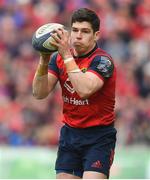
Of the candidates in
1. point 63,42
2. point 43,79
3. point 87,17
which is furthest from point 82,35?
point 43,79

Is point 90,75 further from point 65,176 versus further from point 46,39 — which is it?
point 65,176

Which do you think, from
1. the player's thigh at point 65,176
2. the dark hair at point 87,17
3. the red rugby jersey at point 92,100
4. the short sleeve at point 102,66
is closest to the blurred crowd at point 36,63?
the player's thigh at point 65,176

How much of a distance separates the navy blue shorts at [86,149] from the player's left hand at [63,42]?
84cm

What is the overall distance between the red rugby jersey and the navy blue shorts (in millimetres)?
85

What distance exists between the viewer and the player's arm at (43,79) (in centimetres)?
820

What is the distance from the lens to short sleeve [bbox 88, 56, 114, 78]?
8008mm

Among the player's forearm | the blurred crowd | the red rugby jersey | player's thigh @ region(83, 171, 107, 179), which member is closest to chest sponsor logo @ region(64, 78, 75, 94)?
the red rugby jersey

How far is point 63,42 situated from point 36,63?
26.9ft

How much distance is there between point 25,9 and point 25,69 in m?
1.84

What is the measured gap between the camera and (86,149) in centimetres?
823

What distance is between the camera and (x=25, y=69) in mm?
15773

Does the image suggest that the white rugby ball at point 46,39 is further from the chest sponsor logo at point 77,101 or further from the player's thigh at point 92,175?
the player's thigh at point 92,175

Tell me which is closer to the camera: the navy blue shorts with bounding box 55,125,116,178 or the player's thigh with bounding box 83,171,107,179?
the player's thigh with bounding box 83,171,107,179

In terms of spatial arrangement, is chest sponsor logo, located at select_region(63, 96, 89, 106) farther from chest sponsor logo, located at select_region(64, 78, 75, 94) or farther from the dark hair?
the dark hair
